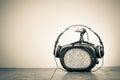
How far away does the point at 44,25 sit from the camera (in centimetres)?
189

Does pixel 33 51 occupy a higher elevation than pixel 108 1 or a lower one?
lower

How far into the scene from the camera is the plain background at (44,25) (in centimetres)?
186

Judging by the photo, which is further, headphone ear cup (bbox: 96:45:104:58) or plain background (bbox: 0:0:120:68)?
plain background (bbox: 0:0:120:68)

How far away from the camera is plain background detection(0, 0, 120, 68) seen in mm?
1864

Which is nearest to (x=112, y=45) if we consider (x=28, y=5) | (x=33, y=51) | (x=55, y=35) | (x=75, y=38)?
(x=75, y=38)

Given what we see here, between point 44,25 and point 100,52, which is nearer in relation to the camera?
point 100,52

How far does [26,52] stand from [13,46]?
12 cm

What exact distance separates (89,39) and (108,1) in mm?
358

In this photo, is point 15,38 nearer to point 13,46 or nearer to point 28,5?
point 13,46

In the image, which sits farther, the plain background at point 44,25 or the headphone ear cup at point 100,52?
the plain background at point 44,25

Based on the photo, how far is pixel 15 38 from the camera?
1.91 metres

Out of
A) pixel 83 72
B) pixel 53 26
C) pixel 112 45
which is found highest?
pixel 53 26

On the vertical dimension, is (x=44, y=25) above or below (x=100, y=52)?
above

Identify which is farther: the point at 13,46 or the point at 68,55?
the point at 13,46
